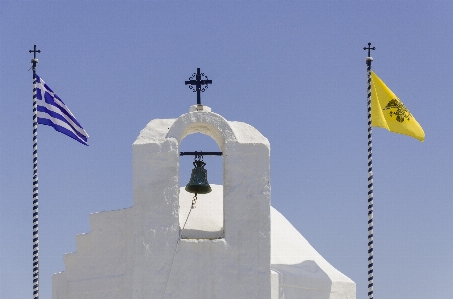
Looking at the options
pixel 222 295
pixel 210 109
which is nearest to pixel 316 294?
pixel 222 295

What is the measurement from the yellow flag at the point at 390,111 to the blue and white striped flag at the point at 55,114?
21.5 ft

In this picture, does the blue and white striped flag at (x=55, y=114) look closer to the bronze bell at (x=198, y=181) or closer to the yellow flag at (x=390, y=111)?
the bronze bell at (x=198, y=181)

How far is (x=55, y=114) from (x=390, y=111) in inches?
289

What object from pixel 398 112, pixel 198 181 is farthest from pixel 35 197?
pixel 398 112

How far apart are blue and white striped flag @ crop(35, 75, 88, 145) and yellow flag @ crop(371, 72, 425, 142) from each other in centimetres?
656

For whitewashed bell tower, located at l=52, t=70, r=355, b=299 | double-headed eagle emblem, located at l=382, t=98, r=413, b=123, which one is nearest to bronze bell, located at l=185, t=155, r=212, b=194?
whitewashed bell tower, located at l=52, t=70, r=355, b=299

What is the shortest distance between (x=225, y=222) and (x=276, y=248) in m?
3.59

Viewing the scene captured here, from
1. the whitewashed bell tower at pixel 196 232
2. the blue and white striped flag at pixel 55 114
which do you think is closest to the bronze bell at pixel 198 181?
the whitewashed bell tower at pixel 196 232

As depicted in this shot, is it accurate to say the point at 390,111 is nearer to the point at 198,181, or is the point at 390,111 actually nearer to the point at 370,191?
the point at 370,191

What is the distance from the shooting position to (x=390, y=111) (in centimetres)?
2361

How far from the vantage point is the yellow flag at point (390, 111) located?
23.5m

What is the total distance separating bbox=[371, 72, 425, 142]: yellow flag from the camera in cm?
2355

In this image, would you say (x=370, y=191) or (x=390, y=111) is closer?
(x=370, y=191)

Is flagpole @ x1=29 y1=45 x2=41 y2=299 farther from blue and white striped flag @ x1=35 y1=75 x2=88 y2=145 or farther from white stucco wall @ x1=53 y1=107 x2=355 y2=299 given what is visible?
white stucco wall @ x1=53 y1=107 x2=355 y2=299
